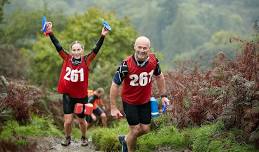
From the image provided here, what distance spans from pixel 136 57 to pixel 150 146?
203cm

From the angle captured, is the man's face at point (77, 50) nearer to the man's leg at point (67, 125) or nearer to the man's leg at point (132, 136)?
the man's leg at point (67, 125)

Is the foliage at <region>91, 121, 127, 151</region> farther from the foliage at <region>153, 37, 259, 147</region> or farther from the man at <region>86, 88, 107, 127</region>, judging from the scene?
the man at <region>86, 88, 107, 127</region>

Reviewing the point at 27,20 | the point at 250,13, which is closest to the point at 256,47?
the point at 27,20

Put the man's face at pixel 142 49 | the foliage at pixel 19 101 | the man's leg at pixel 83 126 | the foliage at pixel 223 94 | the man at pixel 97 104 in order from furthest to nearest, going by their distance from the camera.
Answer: the man at pixel 97 104
the foliage at pixel 19 101
the man's leg at pixel 83 126
the man's face at pixel 142 49
the foliage at pixel 223 94

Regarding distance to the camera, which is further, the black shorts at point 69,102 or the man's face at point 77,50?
the black shorts at point 69,102

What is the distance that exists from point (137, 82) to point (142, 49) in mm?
510

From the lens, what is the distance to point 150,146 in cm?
834

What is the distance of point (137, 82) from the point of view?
707 cm

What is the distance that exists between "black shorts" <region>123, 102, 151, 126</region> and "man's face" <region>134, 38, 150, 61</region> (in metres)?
0.78

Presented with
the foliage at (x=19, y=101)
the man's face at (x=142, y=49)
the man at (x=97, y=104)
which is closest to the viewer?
the man's face at (x=142, y=49)

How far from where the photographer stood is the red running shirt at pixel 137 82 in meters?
6.97

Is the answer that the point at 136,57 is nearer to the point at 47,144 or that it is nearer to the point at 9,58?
the point at 47,144

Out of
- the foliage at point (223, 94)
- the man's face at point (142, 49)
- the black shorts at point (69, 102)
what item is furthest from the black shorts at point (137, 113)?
the black shorts at point (69, 102)

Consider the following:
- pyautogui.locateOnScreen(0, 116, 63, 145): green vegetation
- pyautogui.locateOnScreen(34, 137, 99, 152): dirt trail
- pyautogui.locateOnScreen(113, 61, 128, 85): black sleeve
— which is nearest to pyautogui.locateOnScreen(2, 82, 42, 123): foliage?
pyautogui.locateOnScreen(0, 116, 63, 145): green vegetation
